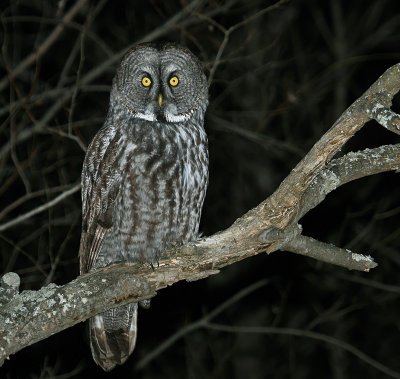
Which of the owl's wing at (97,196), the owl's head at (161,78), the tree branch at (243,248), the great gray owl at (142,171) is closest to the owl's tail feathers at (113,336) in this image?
the great gray owl at (142,171)

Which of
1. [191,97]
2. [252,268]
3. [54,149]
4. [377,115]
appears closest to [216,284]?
[252,268]

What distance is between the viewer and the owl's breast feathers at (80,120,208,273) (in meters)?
3.82

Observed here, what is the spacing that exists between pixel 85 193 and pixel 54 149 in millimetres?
1864

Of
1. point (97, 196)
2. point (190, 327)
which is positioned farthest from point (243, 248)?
point (190, 327)

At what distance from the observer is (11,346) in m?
2.90

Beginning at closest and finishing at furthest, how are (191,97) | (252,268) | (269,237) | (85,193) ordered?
(269,237) → (85,193) → (191,97) → (252,268)

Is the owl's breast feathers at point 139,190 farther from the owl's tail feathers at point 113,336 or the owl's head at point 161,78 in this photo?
the owl's tail feathers at point 113,336

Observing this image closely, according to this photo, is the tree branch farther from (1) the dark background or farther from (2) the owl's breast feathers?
(1) the dark background

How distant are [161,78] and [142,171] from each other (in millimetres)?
910

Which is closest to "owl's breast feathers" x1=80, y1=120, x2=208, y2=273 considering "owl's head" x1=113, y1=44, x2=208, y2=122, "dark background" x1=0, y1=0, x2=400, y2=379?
"owl's head" x1=113, y1=44, x2=208, y2=122

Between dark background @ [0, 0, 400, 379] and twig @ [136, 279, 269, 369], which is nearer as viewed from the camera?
twig @ [136, 279, 269, 369]

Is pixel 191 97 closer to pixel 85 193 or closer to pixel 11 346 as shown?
pixel 85 193

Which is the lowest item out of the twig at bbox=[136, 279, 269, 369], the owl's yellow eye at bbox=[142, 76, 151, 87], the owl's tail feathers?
the owl's tail feathers

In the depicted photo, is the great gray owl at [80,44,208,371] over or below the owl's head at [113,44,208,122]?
below
